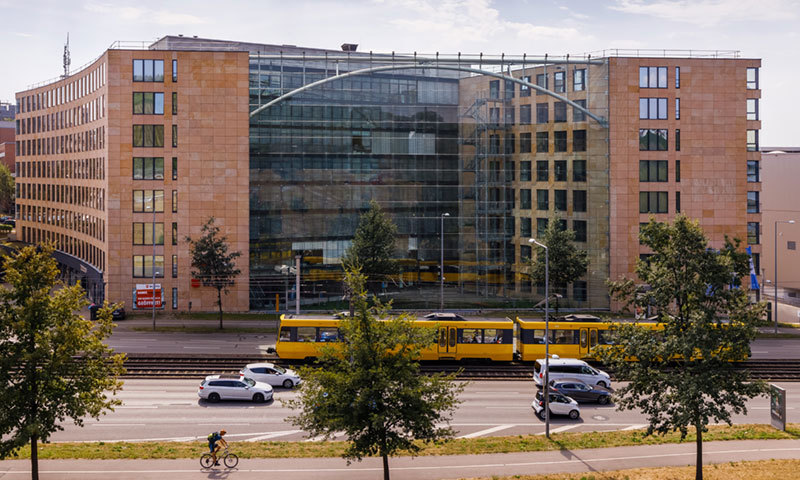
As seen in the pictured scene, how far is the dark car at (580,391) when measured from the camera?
122ft

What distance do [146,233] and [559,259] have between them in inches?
1288

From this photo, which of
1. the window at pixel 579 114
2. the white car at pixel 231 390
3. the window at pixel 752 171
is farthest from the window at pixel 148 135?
the window at pixel 752 171

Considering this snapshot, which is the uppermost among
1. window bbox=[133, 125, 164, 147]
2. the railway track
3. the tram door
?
window bbox=[133, 125, 164, 147]

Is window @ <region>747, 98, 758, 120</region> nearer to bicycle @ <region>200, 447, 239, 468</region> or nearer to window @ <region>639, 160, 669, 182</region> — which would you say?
window @ <region>639, 160, 669, 182</region>

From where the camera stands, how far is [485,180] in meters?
70.5

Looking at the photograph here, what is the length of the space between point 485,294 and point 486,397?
31.5m

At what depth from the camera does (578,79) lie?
68188mm

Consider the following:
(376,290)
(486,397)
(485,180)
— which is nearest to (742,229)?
(485,180)

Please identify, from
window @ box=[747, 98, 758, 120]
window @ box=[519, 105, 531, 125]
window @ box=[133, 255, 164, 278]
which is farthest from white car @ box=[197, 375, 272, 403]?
window @ box=[747, 98, 758, 120]

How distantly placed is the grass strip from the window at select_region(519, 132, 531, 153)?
4124 centimetres

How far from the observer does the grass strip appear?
27.6 m

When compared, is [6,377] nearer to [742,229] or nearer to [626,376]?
[626,376]

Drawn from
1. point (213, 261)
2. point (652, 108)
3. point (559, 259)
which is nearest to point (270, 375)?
point (213, 261)

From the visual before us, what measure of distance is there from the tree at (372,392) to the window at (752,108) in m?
53.9
